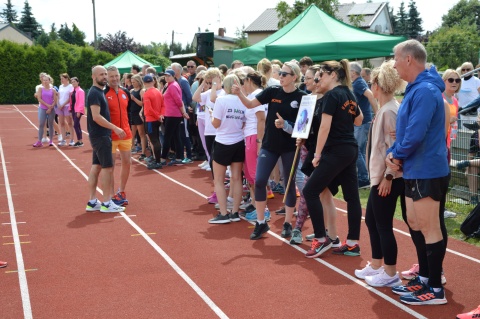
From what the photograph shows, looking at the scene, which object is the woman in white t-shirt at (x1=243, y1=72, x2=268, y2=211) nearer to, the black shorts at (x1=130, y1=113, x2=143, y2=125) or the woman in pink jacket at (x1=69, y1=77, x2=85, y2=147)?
the black shorts at (x1=130, y1=113, x2=143, y2=125)

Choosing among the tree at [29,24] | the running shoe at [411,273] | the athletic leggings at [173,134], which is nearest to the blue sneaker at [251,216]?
the running shoe at [411,273]

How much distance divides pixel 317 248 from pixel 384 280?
1.11 metres

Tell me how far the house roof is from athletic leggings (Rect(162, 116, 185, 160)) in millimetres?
64490

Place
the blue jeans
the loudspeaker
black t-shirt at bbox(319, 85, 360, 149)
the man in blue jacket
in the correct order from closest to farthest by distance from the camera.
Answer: the man in blue jacket
black t-shirt at bbox(319, 85, 360, 149)
the blue jeans
the loudspeaker

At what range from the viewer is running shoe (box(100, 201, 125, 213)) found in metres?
8.93

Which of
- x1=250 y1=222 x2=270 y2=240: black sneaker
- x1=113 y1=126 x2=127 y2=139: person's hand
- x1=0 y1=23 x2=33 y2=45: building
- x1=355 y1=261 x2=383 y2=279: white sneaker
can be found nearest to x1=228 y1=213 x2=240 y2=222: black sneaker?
x1=250 y1=222 x2=270 y2=240: black sneaker

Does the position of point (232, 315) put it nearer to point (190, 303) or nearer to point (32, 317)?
point (190, 303)

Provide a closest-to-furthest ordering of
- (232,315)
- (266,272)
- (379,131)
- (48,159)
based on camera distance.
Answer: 1. (232,315)
2. (379,131)
3. (266,272)
4. (48,159)

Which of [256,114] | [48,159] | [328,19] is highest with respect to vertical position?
[328,19]

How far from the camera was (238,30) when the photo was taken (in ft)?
260

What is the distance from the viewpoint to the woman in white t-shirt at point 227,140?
7793 mm

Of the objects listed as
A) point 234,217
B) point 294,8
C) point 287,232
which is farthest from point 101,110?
point 294,8

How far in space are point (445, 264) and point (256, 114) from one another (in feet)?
10.1

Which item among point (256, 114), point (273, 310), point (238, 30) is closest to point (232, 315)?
point (273, 310)
